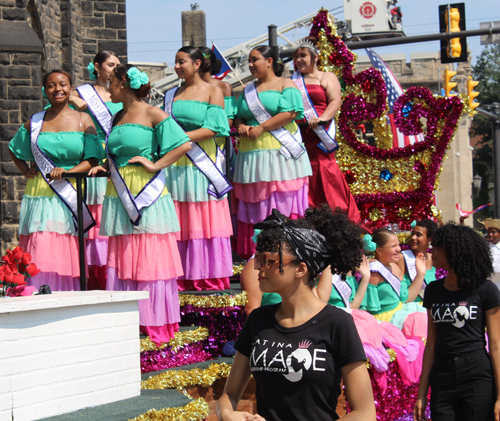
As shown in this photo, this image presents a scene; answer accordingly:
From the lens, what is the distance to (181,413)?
3732 mm

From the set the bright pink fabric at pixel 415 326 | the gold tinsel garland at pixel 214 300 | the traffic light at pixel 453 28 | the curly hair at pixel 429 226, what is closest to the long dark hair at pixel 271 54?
the curly hair at pixel 429 226

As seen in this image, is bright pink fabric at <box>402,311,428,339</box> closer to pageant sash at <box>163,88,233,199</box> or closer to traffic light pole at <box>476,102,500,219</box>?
pageant sash at <box>163,88,233,199</box>

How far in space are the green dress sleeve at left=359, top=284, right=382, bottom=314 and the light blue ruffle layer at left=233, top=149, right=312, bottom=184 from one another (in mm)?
1369

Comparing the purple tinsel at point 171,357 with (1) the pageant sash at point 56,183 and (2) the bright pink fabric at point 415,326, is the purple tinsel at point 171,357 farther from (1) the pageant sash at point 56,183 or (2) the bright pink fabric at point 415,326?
(2) the bright pink fabric at point 415,326

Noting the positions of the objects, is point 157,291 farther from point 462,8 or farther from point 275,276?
point 462,8

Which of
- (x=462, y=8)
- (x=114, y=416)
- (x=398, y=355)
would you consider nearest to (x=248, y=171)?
(x=398, y=355)

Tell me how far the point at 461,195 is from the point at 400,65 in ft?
19.8

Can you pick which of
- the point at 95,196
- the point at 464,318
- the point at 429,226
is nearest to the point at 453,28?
the point at 429,226

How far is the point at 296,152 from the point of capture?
6.59 m

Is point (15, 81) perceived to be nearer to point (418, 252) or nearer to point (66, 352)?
point (418, 252)

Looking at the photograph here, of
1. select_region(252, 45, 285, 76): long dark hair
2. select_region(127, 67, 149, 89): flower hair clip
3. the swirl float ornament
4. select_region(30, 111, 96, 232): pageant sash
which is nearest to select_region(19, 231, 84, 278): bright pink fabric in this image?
select_region(30, 111, 96, 232): pageant sash

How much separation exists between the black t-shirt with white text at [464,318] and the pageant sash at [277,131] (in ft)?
9.56

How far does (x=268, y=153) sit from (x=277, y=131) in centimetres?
22

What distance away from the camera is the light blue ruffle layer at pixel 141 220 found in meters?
4.93
